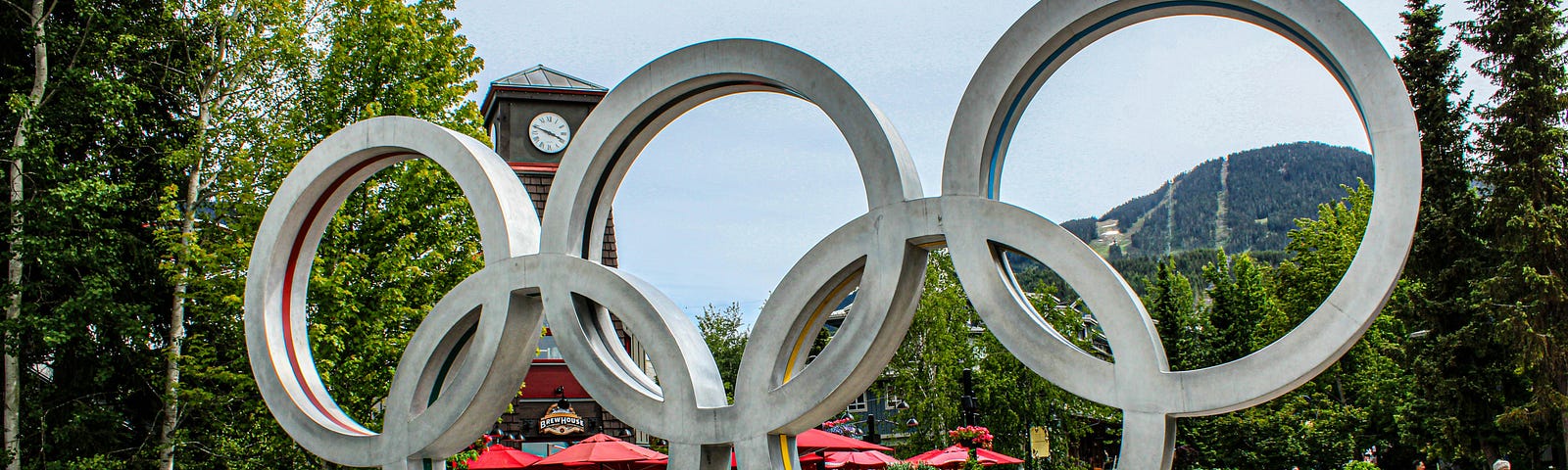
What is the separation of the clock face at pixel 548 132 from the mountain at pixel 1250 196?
8479 cm

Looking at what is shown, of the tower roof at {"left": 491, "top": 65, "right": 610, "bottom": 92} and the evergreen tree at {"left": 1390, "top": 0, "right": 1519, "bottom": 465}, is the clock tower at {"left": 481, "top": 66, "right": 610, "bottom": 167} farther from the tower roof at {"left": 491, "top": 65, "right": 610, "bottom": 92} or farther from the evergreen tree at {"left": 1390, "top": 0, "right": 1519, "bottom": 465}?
the evergreen tree at {"left": 1390, "top": 0, "right": 1519, "bottom": 465}

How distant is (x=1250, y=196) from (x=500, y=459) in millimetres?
139418

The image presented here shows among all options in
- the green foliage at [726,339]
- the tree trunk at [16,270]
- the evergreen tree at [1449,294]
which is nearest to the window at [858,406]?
the green foliage at [726,339]

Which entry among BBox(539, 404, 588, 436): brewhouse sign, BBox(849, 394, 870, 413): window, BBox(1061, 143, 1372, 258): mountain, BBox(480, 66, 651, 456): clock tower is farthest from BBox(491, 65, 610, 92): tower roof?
BBox(1061, 143, 1372, 258): mountain

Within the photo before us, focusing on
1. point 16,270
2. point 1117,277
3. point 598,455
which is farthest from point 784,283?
point 16,270

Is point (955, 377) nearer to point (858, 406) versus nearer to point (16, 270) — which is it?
point (16, 270)

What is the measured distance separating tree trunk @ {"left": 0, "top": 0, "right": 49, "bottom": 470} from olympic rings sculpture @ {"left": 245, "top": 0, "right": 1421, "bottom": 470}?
Result: 807 cm

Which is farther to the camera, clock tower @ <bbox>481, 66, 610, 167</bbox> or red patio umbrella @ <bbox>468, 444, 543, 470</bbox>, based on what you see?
clock tower @ <bbox>481, 66, 610, 167</bbox>

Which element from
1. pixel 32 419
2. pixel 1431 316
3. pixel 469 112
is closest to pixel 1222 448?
pixel 1431 316

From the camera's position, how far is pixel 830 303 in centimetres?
958

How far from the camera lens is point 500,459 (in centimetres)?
2133

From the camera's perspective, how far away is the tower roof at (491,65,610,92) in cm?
2966

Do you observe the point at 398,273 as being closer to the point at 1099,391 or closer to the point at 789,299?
the point at 789,299

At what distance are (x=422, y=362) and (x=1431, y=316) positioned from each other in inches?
823
